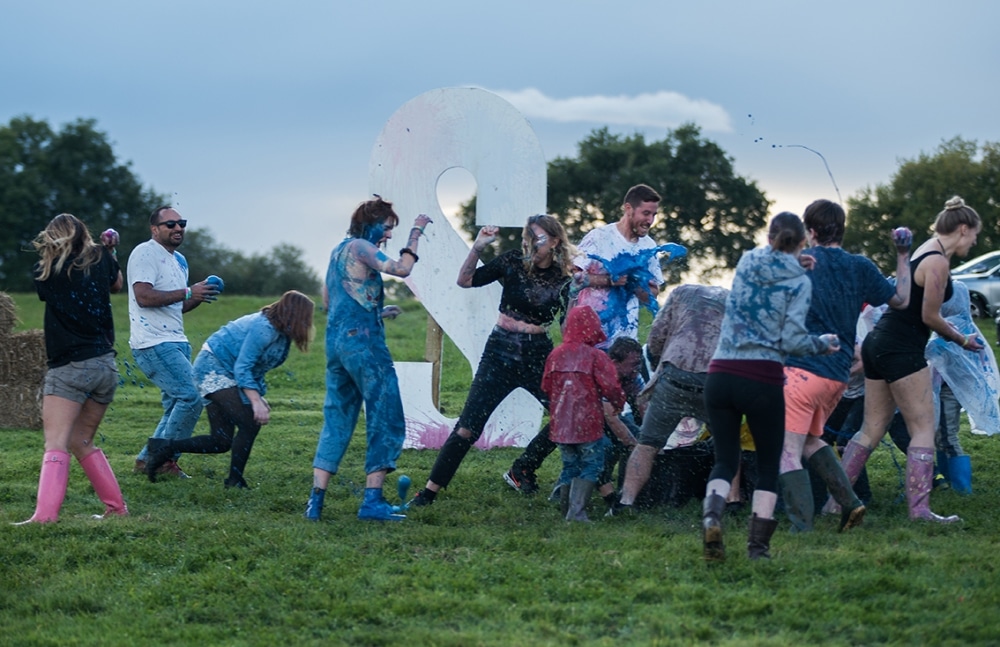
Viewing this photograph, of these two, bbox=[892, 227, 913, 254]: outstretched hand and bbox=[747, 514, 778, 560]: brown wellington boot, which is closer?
bbox=[747, 514, 778, 560]: brown wellington boot

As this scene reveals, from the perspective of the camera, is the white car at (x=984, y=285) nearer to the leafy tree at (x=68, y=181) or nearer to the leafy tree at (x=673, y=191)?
the leafy tree at (x=673, y=191)

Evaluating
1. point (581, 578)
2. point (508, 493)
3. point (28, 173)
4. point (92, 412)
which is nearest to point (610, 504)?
point (508, 493)

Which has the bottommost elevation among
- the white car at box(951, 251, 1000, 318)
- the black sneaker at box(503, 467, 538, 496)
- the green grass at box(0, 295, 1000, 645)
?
the green grass at box(0, 295, 1000, 645)

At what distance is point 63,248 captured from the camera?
7.07m

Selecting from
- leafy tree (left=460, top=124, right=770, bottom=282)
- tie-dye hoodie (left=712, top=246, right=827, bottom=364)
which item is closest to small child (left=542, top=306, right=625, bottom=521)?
tie-dye hoodie (left=712, top=246, right=827, bottom=364)

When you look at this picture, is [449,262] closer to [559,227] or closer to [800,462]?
[559,227]

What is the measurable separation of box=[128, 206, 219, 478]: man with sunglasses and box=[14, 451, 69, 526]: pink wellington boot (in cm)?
159

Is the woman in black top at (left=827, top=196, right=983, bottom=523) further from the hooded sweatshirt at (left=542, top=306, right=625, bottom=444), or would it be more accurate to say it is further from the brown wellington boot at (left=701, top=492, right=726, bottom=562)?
the brown wellington boot at (left=701, top=492, right=726, bottom=562)

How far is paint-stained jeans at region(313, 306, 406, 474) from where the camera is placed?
288 inches

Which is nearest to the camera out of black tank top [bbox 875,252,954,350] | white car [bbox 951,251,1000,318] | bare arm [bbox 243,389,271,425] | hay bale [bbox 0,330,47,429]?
black tank top [bbox 875,252,954,350]

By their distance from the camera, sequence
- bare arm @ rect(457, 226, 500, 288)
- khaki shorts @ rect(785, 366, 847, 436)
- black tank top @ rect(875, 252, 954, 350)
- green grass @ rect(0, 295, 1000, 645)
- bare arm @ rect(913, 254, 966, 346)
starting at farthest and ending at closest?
bare arm @ rect(457, 226, 500, 288), black tank top @ rect(875, 252, 954, 350), bare arm @ rect(913, 254, 966, 346), khaki shorts @ rect(785, 366, 847, 436), green grass @ rect(0, 295, 1000, 645)

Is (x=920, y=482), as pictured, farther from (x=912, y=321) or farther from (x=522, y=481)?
(x=522, y=481)

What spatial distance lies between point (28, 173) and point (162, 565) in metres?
54.8

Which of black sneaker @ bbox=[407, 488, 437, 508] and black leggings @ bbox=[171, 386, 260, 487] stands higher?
black leggings @ bbox=[171, 386, 260, 487]
